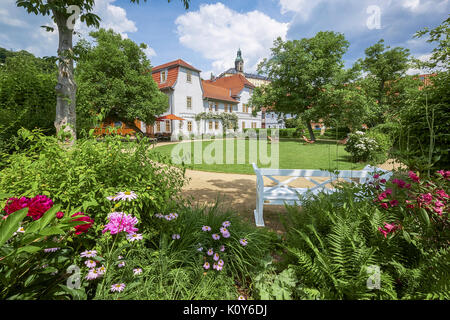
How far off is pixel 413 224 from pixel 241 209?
9.33 feet

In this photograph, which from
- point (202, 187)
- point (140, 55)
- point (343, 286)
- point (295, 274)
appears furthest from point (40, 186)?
point (140, 55)

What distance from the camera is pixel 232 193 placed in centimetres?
544

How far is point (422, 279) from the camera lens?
1.51 meters

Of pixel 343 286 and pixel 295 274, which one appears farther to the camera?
pixel 295 274

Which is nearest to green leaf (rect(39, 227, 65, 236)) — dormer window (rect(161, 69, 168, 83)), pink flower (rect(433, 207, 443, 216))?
pink flower (rect(433, 207, 443, 216))

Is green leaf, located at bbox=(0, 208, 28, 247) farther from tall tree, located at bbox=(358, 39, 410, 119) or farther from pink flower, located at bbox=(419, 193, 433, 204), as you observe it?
tall tree, located at bbox=(358, 39, 410, 119)

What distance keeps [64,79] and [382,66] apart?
30686 millimetres

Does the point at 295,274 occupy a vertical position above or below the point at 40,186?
below

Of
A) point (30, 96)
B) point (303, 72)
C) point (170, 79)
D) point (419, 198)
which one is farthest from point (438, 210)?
point (170, 79)

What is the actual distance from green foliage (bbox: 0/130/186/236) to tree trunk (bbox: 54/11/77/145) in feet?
4.06

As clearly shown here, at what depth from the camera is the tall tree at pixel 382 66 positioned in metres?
23.1

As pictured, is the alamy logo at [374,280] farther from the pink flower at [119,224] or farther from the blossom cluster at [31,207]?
the blossom cluster at [31,207]

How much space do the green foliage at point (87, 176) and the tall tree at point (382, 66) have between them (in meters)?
27.4
